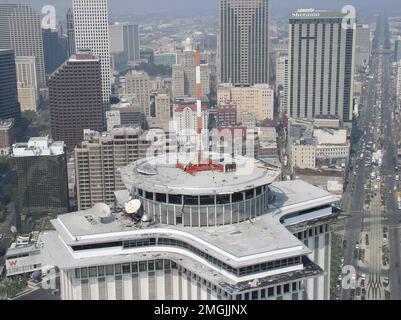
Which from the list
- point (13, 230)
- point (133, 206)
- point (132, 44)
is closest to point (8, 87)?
point (13, 230)

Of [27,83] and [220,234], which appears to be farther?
[27,83]

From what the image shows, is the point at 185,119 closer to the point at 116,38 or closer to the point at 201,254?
the point at 201,254

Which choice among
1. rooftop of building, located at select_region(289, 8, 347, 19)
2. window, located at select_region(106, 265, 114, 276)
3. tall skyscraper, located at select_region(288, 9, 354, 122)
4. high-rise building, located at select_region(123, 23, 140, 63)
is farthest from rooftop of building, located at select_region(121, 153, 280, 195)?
high-rise building, located at select_region(123, 23, 140, 63)

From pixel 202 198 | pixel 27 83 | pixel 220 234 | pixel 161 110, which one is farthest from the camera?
pixel 27 83

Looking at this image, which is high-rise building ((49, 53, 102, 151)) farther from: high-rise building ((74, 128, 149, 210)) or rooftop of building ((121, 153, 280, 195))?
rooftop of building ((121, 153, 280, 195))
